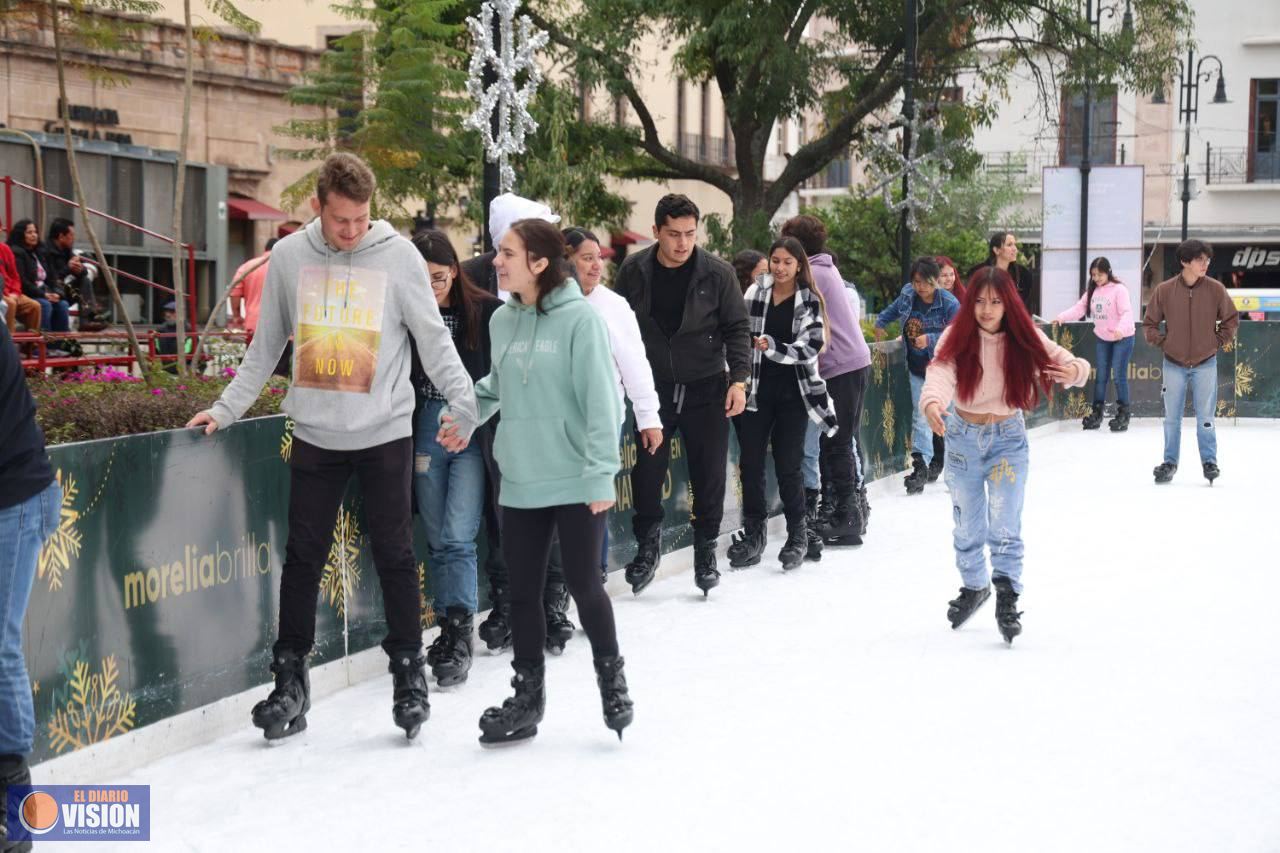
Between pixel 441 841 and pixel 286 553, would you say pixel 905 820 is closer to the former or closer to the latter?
pixel 441 841

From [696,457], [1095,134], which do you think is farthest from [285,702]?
[1095,134]

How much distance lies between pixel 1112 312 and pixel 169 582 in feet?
48.8

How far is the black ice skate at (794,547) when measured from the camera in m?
9.91

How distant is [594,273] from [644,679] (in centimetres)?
193

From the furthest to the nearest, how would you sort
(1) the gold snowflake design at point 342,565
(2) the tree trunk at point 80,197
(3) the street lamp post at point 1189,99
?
(3) the street lamp post at point 1189,99, (2) the tree trunk at point 80,197, (1) the gold snowflake design at point 342,565

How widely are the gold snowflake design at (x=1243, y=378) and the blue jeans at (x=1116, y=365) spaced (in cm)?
147

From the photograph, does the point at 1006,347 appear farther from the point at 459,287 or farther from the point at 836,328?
the point at 836,328

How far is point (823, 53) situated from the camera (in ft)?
77.9

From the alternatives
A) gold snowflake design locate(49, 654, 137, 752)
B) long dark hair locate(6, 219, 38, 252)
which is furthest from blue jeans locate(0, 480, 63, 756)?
long dark hair locate(6, 219, 38, 252)

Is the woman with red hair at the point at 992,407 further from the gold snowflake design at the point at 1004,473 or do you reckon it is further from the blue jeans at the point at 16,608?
the blue jeans at the point at 16,608

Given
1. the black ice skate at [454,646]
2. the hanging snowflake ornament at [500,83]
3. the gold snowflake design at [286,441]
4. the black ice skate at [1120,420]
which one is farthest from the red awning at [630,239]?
the gold snowflake design at [286,441]

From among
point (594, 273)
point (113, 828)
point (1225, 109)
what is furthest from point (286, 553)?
point (1225, 109)

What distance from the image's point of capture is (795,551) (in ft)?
32.6

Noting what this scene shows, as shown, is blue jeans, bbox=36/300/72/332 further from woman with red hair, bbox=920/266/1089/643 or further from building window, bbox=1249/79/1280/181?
building window, bbox=1249/79/1280/181
